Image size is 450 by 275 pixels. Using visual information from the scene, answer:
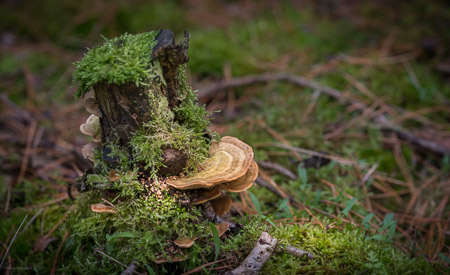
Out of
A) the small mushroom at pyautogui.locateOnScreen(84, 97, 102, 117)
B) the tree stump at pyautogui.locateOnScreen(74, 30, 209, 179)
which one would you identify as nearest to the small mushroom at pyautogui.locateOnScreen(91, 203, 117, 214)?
the tree stump at pyautogui.locateOnScreen(74, 30, 209, 179)

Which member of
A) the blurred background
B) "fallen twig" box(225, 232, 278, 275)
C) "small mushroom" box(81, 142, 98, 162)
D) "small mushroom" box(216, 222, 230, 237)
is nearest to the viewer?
"fallen twig" box(225, 232, 278, 275)

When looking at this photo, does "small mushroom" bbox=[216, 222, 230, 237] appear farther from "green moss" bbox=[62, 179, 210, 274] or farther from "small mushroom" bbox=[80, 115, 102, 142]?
"small mushroom" bbox=[80, 115, 102, 142]

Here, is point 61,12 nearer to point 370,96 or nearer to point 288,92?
point 288,92

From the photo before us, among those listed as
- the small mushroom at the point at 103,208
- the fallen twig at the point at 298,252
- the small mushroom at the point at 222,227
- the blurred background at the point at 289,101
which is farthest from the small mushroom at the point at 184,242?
the blurred background at the point at 289,101

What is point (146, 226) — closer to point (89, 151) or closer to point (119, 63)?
point (89, 151)

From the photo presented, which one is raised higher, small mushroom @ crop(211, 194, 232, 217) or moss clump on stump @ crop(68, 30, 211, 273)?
moss clump on stump @ crop(68, 30, 211, 273)

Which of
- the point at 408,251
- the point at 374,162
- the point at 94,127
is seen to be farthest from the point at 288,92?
the point at 94,127
